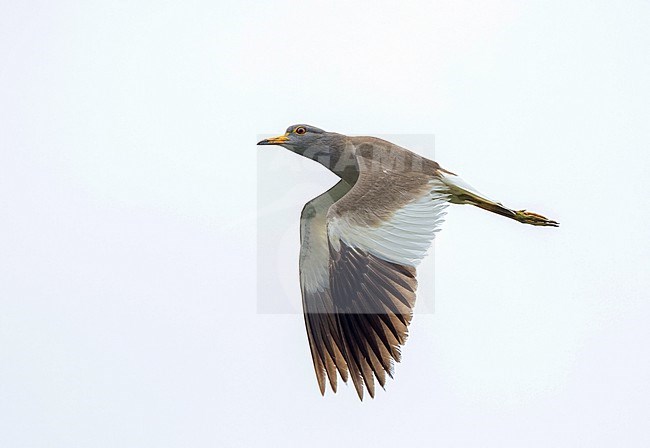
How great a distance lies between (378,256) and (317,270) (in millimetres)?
1930

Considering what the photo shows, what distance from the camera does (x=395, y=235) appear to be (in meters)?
15.6

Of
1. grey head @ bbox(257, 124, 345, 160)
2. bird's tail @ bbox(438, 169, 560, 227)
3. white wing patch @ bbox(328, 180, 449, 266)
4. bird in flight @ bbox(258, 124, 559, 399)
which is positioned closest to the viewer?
white wing patch @ bbox(328, 180, 449, 266)

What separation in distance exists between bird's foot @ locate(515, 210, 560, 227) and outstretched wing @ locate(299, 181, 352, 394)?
186 centimetres

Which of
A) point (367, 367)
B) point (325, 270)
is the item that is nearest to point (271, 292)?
point (325, 270)

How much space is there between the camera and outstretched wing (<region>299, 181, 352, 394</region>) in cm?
1700

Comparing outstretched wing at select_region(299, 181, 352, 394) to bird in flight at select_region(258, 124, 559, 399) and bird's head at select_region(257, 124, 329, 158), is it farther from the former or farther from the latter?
bird's head at select_region(257, 124, 329, 158)

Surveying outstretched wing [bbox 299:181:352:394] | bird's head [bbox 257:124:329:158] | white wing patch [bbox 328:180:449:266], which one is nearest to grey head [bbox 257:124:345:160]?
bird's head [bbox 257:124:329:158]

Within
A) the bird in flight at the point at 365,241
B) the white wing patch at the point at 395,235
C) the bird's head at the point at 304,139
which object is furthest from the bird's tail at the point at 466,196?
the bird's head at the point at 304,139

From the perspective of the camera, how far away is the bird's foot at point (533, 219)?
686 inches

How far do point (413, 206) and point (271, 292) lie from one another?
3.05 metres

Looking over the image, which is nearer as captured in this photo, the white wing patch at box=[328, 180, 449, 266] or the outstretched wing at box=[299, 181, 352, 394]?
the white wing patch at box=[328, 180, 449, 266]

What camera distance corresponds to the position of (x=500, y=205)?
55.1ft

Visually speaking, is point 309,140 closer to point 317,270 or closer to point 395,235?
point 317,270

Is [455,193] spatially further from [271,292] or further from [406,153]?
[271,292]
